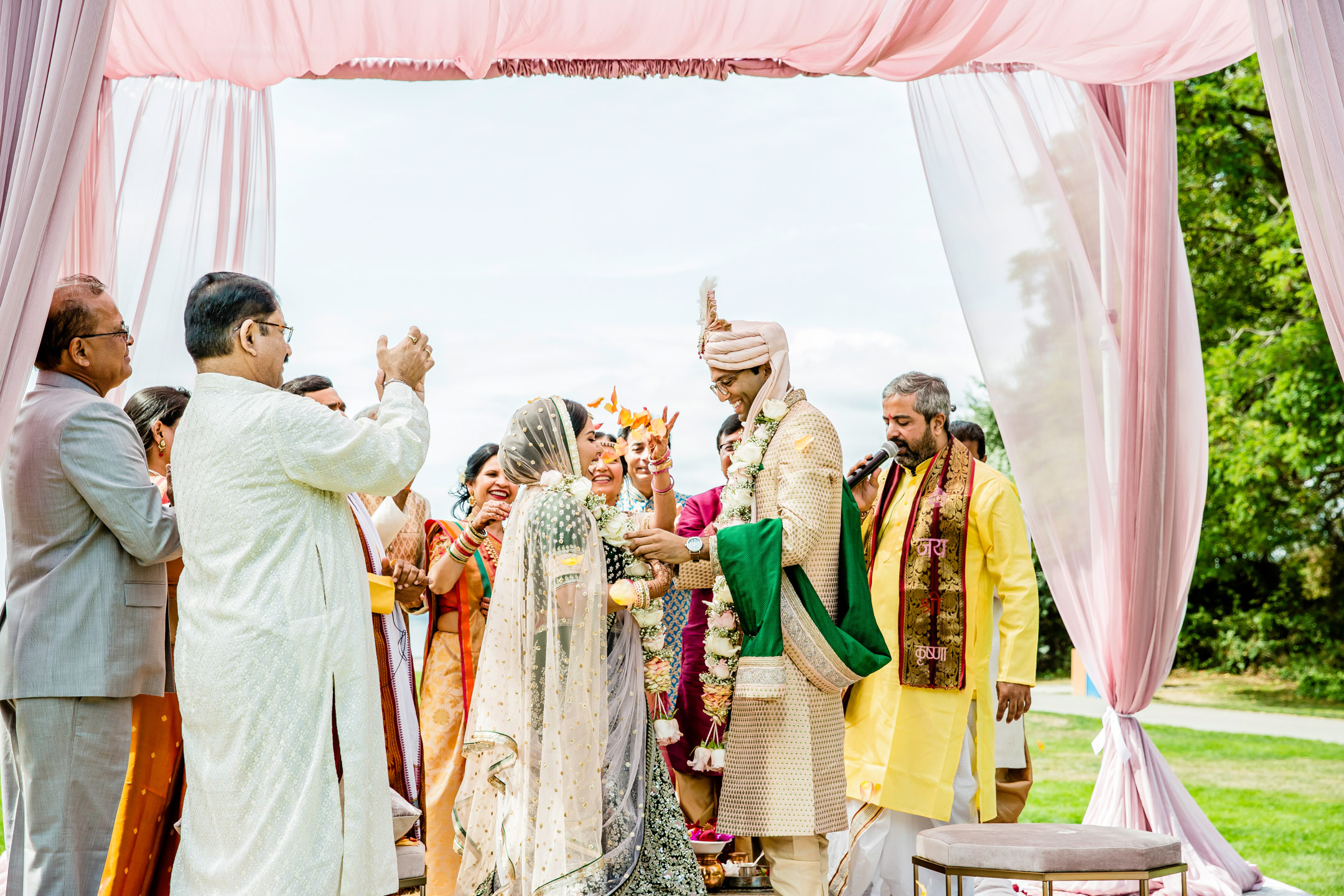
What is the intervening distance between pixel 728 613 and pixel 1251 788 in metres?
7.12

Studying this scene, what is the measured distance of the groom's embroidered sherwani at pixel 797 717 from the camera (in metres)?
3.65

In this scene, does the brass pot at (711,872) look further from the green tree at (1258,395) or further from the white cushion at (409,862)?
the green tree at (1258,395)

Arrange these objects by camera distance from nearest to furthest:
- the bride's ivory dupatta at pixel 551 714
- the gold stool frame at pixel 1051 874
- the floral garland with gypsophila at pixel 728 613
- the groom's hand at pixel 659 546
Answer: the gold stool frame at pixel 1051 874 → the bride's ivory dupatta at pixel 551 714 → the groom's hand at pixel 659 546 → the floral garland with gypsophila at pixel 728 613

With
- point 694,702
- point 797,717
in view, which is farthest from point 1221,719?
point 797,717

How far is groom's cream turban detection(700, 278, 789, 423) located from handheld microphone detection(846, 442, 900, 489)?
3.01 feet

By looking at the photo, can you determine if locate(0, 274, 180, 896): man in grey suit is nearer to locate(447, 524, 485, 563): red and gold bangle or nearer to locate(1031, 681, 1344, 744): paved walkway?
locate(447, 524, 485, 563): red and gold bangle

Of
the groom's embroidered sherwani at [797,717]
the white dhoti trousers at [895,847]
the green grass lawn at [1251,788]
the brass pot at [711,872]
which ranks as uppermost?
the groom's embroidered sherwani at [797,717]

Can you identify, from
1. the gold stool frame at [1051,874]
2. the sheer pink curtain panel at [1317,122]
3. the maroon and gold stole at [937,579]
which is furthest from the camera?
the maroon and gold stole at [937,579]

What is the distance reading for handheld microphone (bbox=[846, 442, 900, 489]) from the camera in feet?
15.6

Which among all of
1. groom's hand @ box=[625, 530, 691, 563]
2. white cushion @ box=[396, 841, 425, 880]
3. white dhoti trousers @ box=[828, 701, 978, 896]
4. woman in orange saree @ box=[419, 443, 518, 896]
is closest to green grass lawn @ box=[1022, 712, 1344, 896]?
white dhoti trousers @ box=[828, 701, 978, 896]

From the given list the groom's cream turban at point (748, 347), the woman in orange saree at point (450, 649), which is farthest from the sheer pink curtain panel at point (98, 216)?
the groom's cream turban at point (748, 347)

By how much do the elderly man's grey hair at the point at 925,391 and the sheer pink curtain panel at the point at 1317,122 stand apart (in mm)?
1744

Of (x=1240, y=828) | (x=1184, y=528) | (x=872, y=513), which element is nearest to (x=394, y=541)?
(x=872, y=513)

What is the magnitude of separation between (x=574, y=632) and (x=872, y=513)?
5.55ft
